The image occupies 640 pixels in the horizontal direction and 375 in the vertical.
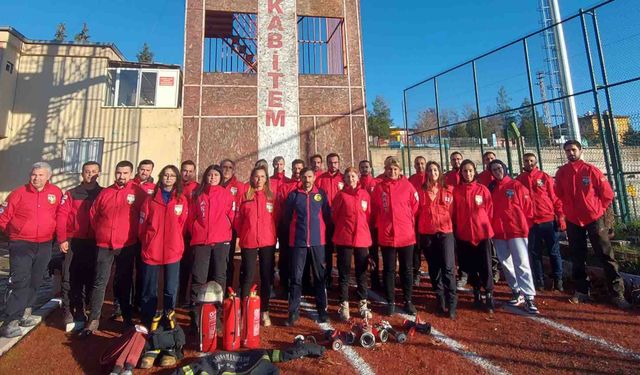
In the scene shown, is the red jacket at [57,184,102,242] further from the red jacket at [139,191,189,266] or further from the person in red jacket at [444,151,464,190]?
the person in red jacket at [444,151,464,190]

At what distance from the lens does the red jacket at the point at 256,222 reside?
4.15 metres

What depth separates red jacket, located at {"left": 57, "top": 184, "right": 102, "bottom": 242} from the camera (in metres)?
4.23

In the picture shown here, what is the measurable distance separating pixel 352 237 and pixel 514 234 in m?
2.22

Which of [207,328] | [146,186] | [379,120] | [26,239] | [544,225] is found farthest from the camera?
[379,120]

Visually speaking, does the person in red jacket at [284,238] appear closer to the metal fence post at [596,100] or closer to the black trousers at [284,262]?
the black trousers at [284,262]

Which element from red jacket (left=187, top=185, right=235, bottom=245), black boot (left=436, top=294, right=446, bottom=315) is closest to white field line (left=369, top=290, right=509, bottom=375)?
black boot (left=436, top=294, right=446, bottom=315)

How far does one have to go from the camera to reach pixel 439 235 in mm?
4535

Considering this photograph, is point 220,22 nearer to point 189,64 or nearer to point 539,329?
point 189,64

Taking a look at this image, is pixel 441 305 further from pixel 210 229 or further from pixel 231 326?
pixel 210 229

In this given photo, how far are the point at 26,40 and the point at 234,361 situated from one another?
52.2 ft

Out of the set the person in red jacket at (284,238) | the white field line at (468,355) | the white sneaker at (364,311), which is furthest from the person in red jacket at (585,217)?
the person in red jacket at (284,238)

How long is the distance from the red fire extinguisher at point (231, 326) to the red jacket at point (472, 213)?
10.2ft

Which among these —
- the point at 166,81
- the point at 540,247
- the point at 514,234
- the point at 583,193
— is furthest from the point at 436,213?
the point at 166,81

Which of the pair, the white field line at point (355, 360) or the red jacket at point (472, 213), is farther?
the red jacket at point (472, 213)
